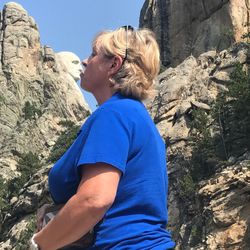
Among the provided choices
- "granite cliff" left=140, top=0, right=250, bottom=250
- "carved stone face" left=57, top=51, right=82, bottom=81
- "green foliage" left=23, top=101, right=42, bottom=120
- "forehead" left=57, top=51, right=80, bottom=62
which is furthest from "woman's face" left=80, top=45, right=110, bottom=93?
"forehead" left=57, top=51, right=80, bottom=62

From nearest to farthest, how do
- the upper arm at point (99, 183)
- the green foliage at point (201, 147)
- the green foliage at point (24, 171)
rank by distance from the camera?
the upper arm at point (99, 183) → the green foliage at point (201, 147) → the green foliage at point (24, 171)

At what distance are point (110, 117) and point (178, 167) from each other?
2242 cm

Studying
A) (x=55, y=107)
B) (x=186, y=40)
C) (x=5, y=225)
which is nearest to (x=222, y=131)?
(x=5, y=225)

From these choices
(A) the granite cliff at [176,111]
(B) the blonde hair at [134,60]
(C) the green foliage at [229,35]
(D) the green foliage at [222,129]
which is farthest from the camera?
(C) the green foliage at [229,35]

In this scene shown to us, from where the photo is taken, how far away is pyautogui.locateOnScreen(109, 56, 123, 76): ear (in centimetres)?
251

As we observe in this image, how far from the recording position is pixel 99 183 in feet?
6.92

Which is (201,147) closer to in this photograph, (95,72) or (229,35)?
(229,35)

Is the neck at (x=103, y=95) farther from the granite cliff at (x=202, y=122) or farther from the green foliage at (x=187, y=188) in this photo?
the green foliage at (x=187, y=188)

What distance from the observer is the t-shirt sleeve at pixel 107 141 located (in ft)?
7.04

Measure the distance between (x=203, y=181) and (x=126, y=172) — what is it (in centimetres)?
1828

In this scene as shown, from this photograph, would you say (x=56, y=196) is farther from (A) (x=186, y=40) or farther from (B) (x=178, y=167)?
(A) (x=186, y=40)

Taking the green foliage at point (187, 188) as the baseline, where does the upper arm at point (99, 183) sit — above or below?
above

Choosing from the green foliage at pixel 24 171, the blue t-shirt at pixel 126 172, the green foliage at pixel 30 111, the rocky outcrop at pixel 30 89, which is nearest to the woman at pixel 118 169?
the blue t-shirt at pixel 126 172

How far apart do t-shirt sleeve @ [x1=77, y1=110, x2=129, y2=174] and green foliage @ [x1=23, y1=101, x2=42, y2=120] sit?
53200 millimetres
